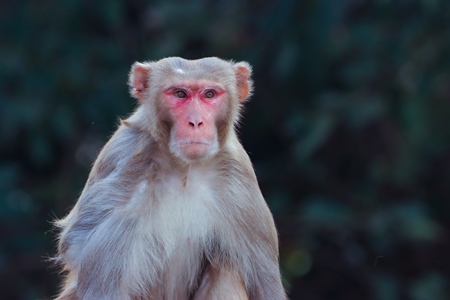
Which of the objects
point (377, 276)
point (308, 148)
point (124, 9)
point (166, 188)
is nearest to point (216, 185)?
point (166, 188)

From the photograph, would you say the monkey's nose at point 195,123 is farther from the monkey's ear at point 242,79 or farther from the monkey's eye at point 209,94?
the monkey's ear at point 242,79

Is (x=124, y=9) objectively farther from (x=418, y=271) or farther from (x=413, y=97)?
(x=418, y=271)

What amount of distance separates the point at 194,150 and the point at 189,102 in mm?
360

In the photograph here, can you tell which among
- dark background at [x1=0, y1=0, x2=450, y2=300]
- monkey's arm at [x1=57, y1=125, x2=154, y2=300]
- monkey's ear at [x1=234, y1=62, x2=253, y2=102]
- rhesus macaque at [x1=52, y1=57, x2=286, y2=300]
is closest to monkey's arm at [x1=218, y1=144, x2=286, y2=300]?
rhesus macaque at [x1=52, y1=57, x2=286, y2=300]

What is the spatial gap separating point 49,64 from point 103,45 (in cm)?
77

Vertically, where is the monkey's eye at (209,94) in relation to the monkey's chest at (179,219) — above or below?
above

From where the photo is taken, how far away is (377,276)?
606 inches

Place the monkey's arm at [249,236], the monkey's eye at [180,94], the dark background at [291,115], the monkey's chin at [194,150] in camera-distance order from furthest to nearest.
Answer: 1. the dark background at [291,115]
2. the monkey's arm at [249,236]
3. the monkey's eye at [180,94]
4. the monkey's chin at [194,150]

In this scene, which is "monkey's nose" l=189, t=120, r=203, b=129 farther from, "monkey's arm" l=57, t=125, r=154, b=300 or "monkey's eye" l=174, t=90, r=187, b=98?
"monkey's arm" l=57, t=125, r=154, b=300

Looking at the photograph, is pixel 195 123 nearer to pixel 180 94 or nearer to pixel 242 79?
pixel 180 94

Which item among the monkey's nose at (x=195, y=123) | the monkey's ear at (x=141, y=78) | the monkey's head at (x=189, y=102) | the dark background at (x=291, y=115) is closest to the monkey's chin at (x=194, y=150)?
the monkey's head at (x=189, y=102)

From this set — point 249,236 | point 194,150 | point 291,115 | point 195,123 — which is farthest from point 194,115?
point 291,115

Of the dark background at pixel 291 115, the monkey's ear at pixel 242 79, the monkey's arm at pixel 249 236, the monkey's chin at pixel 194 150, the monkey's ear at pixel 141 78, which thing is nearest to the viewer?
the monkey's chin at pixel 194 150

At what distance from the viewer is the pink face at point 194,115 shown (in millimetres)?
7926
